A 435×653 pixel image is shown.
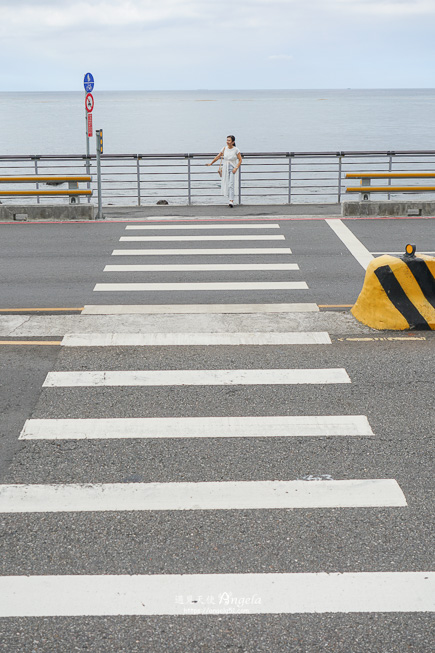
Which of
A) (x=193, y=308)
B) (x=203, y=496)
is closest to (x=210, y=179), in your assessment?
(x=193, y=308)

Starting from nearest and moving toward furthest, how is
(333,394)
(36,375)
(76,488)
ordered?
(76,488) < (333,394) < (36,375)

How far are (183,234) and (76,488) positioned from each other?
1066 cm

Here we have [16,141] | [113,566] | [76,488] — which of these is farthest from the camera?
[16,141]

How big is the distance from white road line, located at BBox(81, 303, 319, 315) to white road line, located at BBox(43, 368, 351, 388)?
2.35m

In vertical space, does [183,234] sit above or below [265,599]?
above

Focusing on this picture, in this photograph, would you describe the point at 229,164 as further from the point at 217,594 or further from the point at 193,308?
the point at 217,594

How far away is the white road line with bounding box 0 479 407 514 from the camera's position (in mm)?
4887

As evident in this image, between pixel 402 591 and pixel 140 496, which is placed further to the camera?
pixel 140 496

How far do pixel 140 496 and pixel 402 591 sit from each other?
6.39 feet

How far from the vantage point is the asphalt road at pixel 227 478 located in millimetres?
3750

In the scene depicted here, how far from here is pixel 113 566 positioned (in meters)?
4.25

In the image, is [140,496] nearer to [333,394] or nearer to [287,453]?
[287,453]

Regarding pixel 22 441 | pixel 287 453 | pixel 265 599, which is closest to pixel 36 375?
pixel 22 441

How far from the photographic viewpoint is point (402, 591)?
13.2 ft
